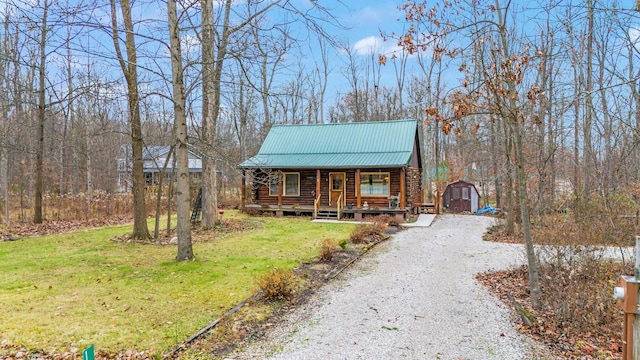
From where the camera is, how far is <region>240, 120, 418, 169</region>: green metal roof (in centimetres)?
1908

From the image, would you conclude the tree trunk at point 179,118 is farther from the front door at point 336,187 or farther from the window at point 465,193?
the window at point 465,193

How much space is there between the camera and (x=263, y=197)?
21.2 m

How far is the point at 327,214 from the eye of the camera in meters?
19.5

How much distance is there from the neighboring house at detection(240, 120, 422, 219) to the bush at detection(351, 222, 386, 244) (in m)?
5.05

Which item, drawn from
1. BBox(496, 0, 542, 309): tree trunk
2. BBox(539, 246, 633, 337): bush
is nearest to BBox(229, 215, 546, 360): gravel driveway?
BBox(496, 0, 542, 309): tree trunk

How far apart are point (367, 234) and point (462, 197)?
44.9ft

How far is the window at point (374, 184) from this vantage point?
19250 millimetres

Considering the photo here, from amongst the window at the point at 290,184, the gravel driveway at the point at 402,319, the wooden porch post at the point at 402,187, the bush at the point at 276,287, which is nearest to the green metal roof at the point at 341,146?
the wooden porch post at the point at 402,187

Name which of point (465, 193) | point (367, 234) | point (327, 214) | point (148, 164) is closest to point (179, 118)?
point (367, 234)

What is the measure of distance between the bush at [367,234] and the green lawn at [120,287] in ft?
3.76

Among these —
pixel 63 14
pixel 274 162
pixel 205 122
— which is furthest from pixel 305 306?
pixel 274 162

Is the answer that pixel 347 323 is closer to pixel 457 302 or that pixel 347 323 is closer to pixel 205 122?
pixel 457 302

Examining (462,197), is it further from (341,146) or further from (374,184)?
(341,146)

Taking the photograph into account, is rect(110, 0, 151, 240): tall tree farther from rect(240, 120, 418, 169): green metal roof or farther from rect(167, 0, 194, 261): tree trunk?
rect(240, 120, 418, 169): green metal roof
